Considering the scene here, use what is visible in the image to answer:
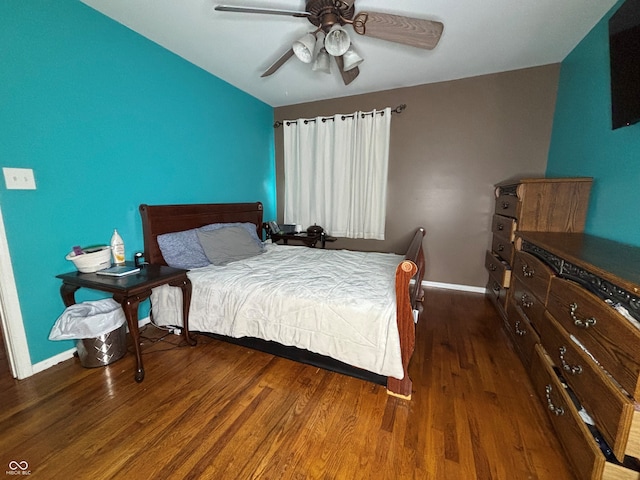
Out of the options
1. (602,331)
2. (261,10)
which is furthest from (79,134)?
(602,331)

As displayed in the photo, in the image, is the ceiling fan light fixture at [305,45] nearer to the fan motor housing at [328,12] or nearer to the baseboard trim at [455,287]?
the fan motor housing at [328,12]

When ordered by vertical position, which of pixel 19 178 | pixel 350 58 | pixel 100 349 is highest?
pixel 350 58

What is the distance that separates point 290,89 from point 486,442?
366cm

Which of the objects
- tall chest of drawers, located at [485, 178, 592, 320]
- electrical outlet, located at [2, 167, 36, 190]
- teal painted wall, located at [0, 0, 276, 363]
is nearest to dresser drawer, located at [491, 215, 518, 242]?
tall chest of drawers, located at [485, 178, 592, 320]

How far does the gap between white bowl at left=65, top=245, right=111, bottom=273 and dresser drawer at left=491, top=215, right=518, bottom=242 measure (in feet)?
10.5

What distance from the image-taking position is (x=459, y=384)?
62.0 inches

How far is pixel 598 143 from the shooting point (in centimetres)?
188

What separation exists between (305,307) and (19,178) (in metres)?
1.90

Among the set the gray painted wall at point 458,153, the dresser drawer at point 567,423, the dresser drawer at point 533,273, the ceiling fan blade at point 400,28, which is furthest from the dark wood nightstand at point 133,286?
the gray painted wall at point 458,153

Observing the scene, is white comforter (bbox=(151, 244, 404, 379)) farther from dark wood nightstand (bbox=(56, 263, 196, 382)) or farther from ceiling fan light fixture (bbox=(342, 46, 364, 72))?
ceiling fan light fixture (bbox=(342, 46, 364, 72))

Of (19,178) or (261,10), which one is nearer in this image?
(261,10)

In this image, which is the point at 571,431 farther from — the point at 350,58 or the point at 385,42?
the point at 385,42

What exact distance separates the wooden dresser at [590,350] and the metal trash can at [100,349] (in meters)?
2.53

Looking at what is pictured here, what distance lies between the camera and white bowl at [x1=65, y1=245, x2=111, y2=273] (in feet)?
5.53
